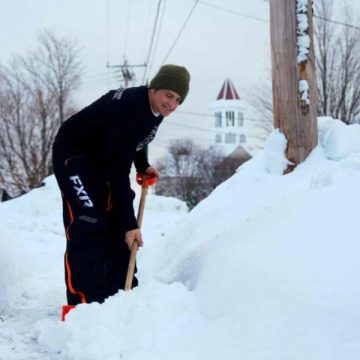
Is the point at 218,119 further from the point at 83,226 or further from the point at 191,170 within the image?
the point at 83,226

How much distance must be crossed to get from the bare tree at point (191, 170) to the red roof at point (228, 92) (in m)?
43.1

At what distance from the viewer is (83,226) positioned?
2.90 m

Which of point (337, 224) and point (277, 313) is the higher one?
point (337, 224)

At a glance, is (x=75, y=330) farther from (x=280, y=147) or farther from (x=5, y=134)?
(x=5, y=134)

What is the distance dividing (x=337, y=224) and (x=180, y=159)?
47.5m

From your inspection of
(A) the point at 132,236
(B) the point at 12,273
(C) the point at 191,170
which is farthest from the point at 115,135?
(C) the point at 191,170

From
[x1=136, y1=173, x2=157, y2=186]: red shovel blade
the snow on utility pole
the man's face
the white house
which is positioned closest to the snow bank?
[x1=136, y1=173, x2=157, y2=186]: red shovel blade

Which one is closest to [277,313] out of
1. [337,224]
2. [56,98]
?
[337,224]

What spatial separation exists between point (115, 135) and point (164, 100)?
1.10 ft

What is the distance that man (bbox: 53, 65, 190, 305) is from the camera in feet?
9.31

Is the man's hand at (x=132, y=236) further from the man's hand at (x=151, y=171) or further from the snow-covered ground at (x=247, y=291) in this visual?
the man's hand at (x=151, y=171)

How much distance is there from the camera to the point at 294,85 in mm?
3803

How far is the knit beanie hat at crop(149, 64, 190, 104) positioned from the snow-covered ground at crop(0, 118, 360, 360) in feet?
2.69

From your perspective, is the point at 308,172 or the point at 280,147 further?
the point at 280,147
